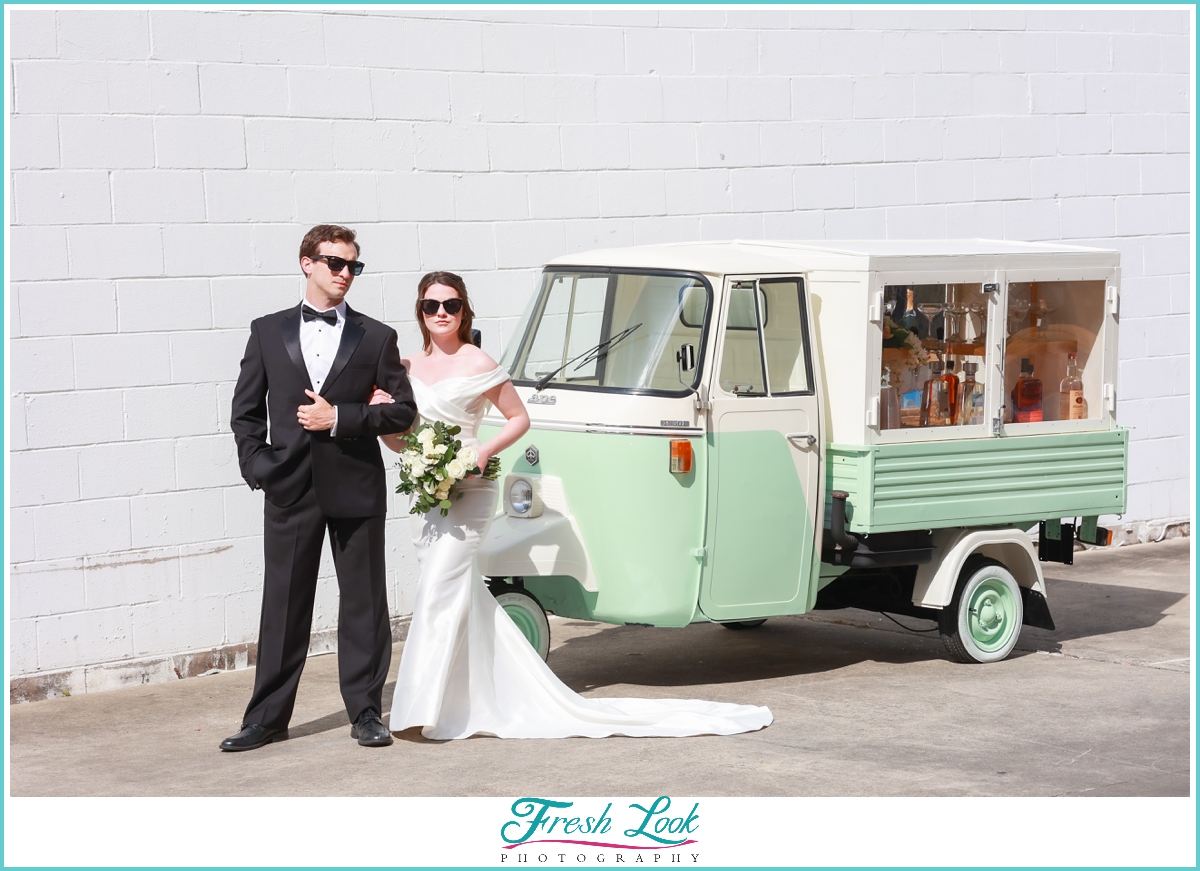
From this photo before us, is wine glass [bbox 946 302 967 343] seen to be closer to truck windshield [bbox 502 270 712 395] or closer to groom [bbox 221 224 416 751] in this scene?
truck windshield [bbox 502 270 712 395]

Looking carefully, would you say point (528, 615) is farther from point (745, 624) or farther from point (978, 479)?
point (978, 479)

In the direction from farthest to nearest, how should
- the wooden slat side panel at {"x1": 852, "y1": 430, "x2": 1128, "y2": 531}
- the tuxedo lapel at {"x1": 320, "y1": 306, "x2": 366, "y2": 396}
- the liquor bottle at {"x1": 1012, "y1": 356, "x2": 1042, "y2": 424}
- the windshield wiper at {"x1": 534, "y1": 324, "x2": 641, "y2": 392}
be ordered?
the liquor bottle at {"x1": 1012, "y1": 356, "x2": 1042, "y2": 424}
the wooden slat side panel at {"x1": 852, "y1": 430, "x2": 1128, "y2": 531}
the windshield wiper at {"x1": 534, "y1": 324, "x2": 641, "y2": 392}
the tuxedo lapel at {"x1": 320, "y1": 306, "x2": 366, "y2": 396}

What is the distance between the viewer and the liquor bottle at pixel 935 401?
7387mm

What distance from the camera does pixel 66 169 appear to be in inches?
284

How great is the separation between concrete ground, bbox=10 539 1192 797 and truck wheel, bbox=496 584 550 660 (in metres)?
0.39

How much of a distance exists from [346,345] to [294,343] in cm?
21

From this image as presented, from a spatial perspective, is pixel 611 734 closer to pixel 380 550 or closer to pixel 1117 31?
pixel 380 550

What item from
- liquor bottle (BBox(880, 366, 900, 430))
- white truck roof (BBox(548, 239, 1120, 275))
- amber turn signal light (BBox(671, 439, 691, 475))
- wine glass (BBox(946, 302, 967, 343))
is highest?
white truck roof (BBox(548, 239, 1120, 275))

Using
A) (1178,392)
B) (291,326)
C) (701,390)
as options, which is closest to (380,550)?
(291,326)

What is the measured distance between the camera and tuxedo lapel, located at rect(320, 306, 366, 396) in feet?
20.0

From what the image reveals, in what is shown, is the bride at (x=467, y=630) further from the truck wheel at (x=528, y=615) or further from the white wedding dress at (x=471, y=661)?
the truck wheel at (x=528, y=615)

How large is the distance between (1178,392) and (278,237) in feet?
22.7

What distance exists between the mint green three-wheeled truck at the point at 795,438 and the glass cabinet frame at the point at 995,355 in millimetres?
12

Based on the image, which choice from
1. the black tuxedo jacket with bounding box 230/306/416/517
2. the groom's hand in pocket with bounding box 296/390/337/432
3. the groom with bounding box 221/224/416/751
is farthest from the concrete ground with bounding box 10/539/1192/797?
the groom's hand in pocket with bounding box 296/390/337/432
